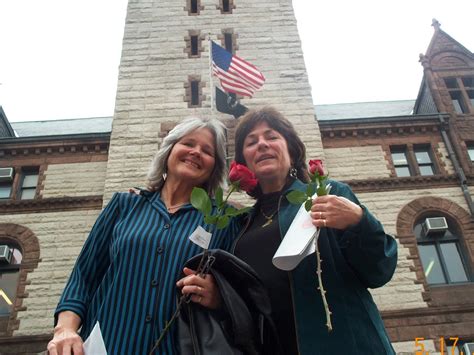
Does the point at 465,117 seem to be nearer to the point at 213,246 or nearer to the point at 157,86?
the point at 157,86

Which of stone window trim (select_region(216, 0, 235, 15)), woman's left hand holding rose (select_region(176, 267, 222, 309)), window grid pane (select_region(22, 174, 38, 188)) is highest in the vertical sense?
stone window trim (select_region(216, 0, 235, 15))

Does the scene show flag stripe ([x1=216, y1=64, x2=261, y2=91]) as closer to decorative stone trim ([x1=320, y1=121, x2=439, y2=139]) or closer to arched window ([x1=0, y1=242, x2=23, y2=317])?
decorative stone trim ([x1=320, y1=121, x2=439, y2=139])

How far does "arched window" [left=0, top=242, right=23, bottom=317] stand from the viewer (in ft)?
36.5

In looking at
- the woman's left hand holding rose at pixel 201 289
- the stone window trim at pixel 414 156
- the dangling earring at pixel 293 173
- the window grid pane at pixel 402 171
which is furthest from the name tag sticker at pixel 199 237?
the window grid pane at pixel 402 171

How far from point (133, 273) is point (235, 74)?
34.3 feet

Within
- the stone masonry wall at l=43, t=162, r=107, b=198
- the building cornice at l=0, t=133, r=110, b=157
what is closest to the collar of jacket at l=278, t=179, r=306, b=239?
the stone masonry wall at l=43, t=162, r=107, b=198

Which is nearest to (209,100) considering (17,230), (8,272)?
(17,230)

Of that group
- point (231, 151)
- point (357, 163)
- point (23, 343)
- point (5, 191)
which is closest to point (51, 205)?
point (5, 191)

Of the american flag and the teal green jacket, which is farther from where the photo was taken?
the american flag

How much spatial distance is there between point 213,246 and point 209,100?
10.9 metres

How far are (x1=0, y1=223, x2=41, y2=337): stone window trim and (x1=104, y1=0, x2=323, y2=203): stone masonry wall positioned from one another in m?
2.47

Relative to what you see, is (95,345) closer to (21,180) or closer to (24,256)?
(24,256)

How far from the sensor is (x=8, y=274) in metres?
11.6

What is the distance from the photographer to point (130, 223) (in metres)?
2.90
